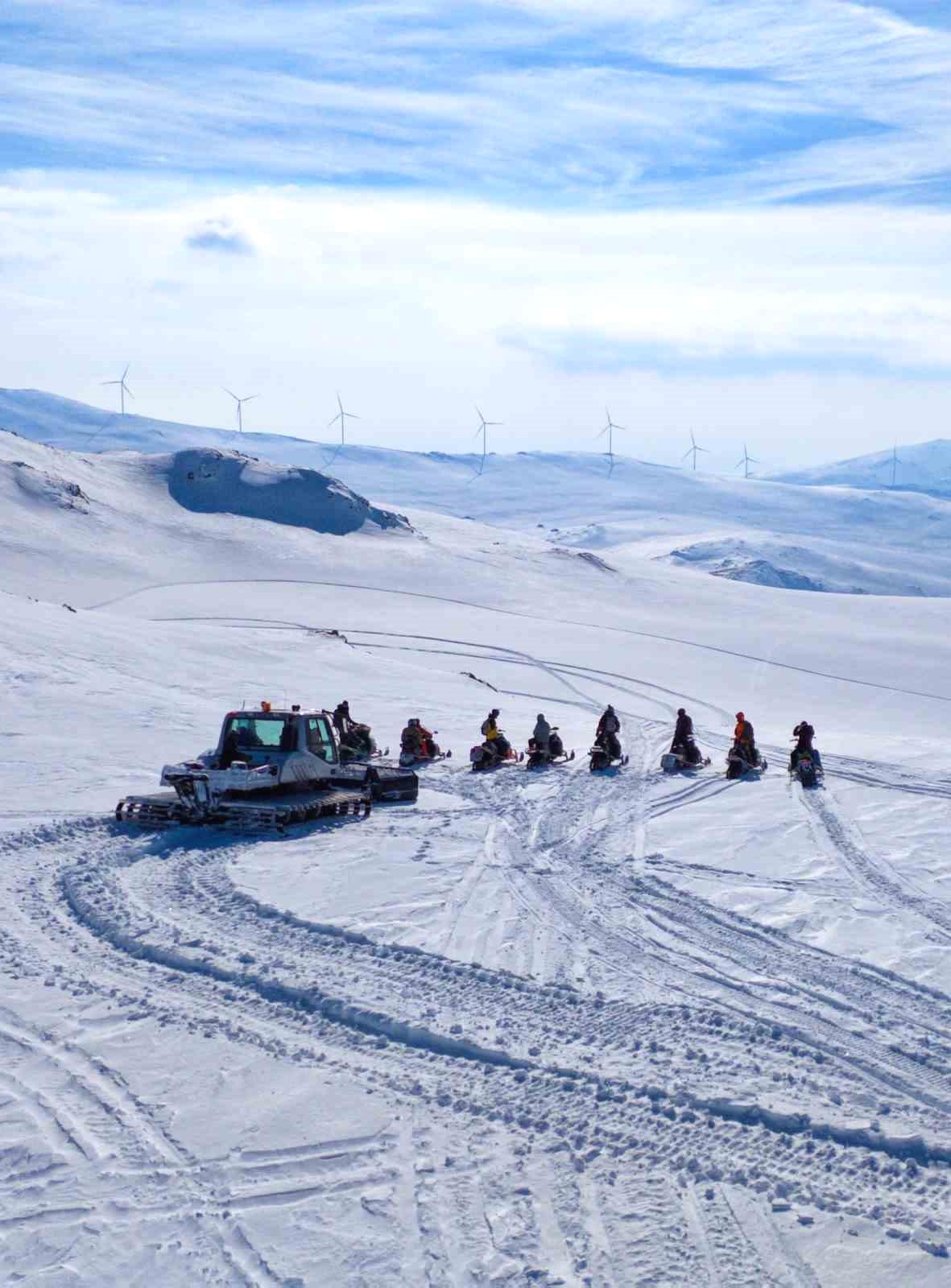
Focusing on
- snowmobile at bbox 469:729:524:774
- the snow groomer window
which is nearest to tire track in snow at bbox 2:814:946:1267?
the snow groomer window

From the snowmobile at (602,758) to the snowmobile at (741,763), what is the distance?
2.11 m

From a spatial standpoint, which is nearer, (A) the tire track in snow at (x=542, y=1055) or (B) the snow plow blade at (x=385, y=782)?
(A) the tire track in snow at (x=542, y=1055)

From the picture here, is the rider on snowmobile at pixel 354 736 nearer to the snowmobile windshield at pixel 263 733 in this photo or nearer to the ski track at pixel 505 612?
the snowmobile windshield at pixel 263 733

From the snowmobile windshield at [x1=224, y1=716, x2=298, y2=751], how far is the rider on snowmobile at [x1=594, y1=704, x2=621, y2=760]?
24.3ft

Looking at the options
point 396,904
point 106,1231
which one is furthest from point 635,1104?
point 396,904

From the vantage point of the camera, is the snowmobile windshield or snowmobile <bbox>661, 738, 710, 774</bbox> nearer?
the snowmobile windshield

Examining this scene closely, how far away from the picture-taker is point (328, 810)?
677 inches

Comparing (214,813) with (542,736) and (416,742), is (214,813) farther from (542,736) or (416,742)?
(542,736)

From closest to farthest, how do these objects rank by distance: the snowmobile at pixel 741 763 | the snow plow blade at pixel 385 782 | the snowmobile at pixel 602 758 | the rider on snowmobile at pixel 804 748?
1. the snow plow blade at pixel 385 782
2. the rider on snowmobile at pixel 804 748
3. the snowmobile at pixel 741 763
4. the snowmobile at pixel 602 758

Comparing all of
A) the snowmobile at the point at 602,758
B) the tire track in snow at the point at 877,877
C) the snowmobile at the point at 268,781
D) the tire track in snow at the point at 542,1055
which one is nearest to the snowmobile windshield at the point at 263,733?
the snowmobile at the point at 268,781

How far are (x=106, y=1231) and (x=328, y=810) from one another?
10.7 meters

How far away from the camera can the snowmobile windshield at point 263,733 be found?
682 inches

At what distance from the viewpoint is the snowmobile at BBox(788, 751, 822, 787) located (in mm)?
20688

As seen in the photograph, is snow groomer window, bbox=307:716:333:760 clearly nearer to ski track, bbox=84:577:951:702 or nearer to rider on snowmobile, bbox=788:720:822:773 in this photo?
rider on snowmobile, bbox=788:720:822:773
